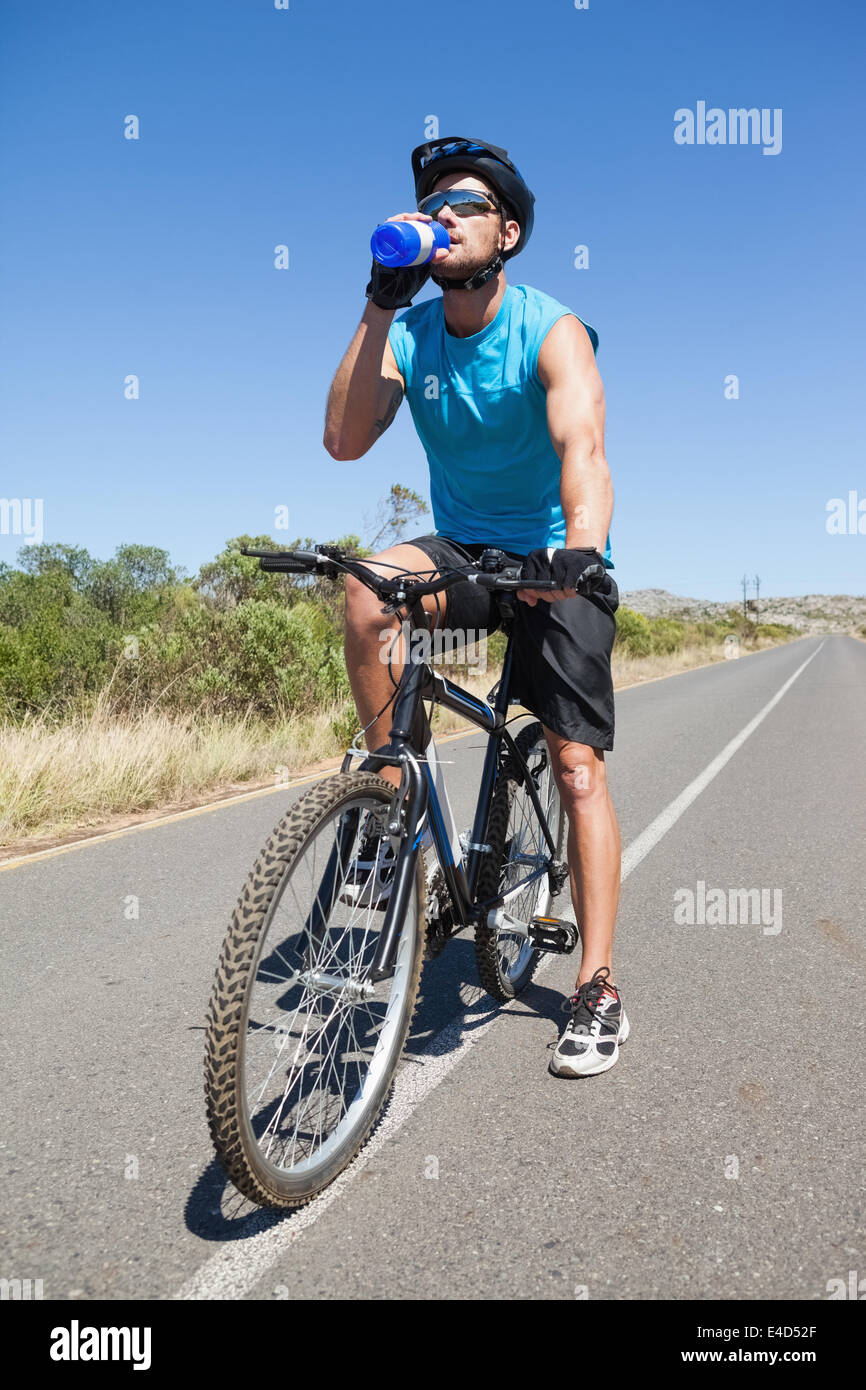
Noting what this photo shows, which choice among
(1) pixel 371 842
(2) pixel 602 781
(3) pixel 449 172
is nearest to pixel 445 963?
(2) pixel 602 781

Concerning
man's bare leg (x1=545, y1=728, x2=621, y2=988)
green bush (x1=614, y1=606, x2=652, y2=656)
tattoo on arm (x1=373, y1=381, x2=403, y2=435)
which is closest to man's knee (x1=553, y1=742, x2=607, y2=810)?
man's bare leg (x1=545, y1=728, x2=621, y2=988)

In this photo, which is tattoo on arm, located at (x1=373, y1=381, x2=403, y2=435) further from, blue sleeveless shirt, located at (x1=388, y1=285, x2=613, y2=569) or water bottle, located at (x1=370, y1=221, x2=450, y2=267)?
water bottle, located at (x1=370, y1=221, x2=450, y2=267)

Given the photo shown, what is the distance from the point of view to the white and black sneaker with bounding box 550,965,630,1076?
2902 mm

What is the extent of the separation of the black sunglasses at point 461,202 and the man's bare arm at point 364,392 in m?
0.30

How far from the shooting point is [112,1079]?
2.91 metres

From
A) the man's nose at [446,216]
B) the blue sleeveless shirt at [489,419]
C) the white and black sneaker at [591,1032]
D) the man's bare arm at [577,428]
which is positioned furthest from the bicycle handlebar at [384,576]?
the white and black sneaker at [591,1032]

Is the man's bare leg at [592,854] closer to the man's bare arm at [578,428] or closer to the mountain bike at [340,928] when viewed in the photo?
the mountain bike at [340,928]

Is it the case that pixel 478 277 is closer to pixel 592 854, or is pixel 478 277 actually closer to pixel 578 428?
pixel 578 428

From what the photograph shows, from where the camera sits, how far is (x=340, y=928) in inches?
95.3

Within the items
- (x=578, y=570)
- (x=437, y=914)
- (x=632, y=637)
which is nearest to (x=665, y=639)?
(x=632, y=637)

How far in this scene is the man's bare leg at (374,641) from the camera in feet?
8.79

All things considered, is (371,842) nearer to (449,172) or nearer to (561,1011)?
(561,1011)

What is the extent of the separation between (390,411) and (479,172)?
0.69 m
